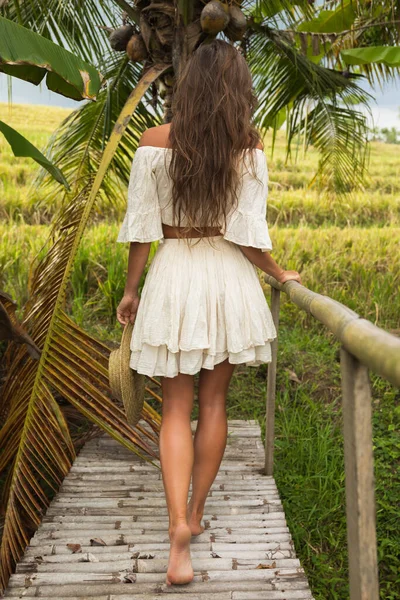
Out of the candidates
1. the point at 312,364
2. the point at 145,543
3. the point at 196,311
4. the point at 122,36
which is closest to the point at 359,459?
the point at 196,311

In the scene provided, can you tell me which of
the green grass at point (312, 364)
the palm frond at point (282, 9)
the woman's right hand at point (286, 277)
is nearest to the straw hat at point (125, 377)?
the woman's right hand at point (286, 277)

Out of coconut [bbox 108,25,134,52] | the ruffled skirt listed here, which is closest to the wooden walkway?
the ruffled skirt

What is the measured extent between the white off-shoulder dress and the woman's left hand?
16 centimetres

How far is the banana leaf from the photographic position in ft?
8.57

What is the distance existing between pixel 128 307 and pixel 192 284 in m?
0.35

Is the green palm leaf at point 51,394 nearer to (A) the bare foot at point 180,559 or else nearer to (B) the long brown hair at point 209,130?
(A) the bare foot at point 180,559

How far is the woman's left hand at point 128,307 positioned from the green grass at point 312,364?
1.45m

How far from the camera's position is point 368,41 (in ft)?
25.9

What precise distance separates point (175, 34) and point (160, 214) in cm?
213

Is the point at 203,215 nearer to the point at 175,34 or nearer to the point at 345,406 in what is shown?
the point at 345,406

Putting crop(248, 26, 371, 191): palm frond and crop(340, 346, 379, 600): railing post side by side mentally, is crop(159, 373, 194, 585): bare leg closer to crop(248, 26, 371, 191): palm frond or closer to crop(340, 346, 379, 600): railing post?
crop(340, 346, 379, 600): railing post

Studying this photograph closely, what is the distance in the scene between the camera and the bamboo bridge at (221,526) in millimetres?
1211

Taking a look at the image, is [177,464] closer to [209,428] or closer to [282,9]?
[209,428]

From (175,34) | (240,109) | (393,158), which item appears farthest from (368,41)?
(393,158)
